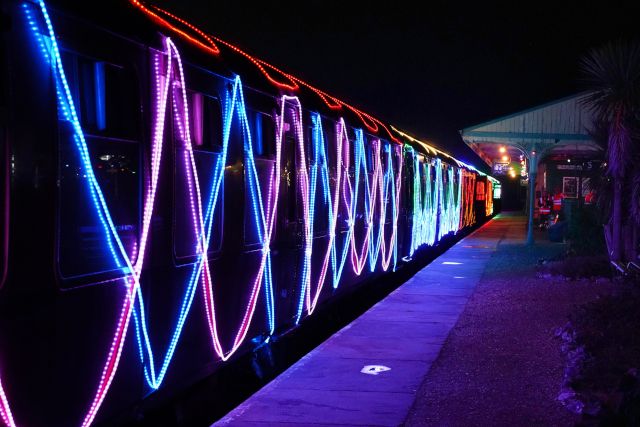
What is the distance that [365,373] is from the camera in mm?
6648

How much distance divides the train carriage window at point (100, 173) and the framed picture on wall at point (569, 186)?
36421mm

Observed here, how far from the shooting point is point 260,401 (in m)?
5.70

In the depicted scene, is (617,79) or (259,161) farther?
(617,79)

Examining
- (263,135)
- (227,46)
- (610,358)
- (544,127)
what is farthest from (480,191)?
(227,46)

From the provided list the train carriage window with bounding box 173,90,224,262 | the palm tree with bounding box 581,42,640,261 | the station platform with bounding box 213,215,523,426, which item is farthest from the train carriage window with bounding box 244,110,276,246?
the palm tree with bounding box 581,42,640,261

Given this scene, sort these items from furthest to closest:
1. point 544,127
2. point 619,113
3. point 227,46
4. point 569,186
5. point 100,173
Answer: point 569,186, point 544,127, point 619,113, point 227,46, point 100,173

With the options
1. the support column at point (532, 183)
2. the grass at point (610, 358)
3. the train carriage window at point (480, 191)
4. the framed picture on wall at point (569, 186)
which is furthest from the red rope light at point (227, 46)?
the framed picture on wall at point (569, 186)

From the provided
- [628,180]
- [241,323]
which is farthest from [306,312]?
[628,180]

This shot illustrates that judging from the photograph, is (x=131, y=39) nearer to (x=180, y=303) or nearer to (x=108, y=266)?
(x=108, y=266)

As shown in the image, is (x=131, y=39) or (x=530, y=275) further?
(x=530, y=275)

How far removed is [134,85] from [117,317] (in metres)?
1.42

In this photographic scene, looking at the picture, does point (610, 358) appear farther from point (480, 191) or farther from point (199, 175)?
point (480, 191)

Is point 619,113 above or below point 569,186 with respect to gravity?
above

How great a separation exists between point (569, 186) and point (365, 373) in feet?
115
